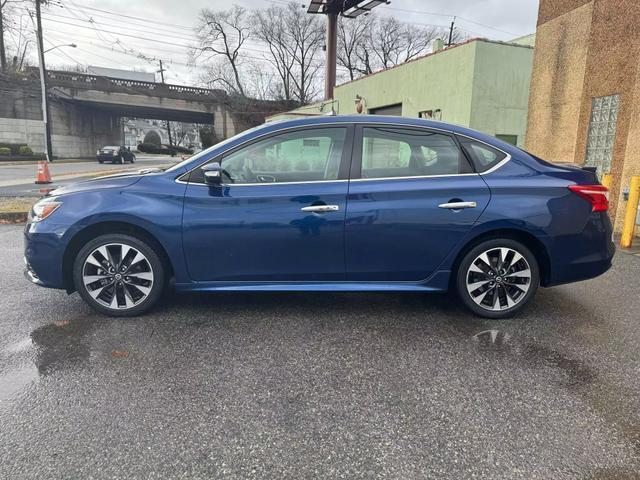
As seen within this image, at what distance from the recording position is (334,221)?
3562 mm

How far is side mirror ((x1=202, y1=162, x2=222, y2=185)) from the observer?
Result: 3.50 metres

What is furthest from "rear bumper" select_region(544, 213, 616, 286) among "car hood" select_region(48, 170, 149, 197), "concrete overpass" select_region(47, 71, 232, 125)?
"concrete overpass" select_region(47, 71, 232, 125)

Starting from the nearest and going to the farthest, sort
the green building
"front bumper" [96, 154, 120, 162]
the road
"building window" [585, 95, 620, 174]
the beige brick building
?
the beige brick building
"building window" [585, 95, 620, 174]
the green building
the road
"front bumper" [96, 154, 120, 162]

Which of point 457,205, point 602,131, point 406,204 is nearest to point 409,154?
point 406,204

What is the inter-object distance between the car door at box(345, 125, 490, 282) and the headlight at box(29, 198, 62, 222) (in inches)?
93.0

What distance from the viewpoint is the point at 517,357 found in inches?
124

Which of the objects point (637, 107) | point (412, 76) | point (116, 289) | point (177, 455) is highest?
point (412, 76)

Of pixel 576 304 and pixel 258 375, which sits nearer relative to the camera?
pixel 258 375

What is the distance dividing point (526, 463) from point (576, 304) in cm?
266

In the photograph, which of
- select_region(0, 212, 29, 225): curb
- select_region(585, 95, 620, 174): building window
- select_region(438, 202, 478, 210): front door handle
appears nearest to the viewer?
select_region(438, 202, 478, 210): front door handle

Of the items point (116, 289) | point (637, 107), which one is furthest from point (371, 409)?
point (637, 107)

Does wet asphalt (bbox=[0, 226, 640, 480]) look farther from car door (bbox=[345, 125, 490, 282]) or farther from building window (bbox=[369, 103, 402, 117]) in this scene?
building window (bbox=[369, 103, 402, 117])

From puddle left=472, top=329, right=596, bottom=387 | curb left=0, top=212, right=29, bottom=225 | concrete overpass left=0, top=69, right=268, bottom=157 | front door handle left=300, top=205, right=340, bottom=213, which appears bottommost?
puddle left=472, top=329, right=596, bottom=387

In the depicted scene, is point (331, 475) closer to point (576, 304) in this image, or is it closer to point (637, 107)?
point (576, 304)
